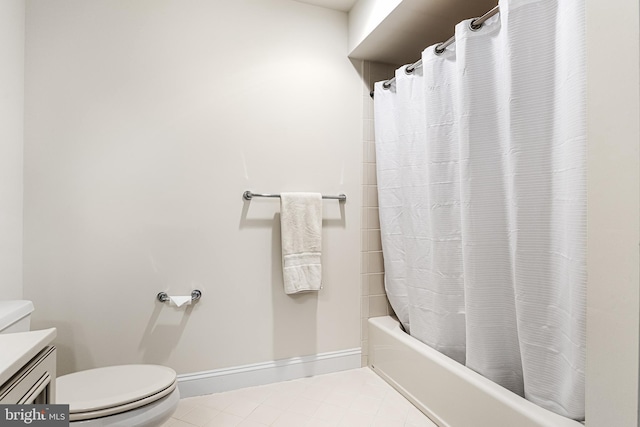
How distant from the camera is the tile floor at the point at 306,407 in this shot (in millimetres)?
1472

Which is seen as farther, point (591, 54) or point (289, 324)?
point (289, 324)

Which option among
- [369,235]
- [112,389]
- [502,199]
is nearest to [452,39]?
[502,199]

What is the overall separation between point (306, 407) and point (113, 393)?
845 mm

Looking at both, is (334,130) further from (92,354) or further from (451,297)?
(92,354)

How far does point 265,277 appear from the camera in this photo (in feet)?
6.00

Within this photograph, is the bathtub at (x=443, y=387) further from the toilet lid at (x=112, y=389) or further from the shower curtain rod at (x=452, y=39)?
the shower curtain rod at (x=452, y=39)

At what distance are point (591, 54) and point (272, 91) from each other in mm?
1432

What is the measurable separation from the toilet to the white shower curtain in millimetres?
1174

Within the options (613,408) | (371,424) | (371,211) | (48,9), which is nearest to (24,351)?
(613,408)

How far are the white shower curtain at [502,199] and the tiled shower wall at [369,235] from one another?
0.22 meters

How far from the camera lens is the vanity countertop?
1.91 ft

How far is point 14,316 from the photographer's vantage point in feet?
3.84

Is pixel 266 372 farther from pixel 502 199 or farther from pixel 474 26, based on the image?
pixel 474 26

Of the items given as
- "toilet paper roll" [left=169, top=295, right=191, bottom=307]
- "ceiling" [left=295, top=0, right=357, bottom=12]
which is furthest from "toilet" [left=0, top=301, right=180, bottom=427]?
"ceiling" [left=295, top=0, right=357, bottom=12]
